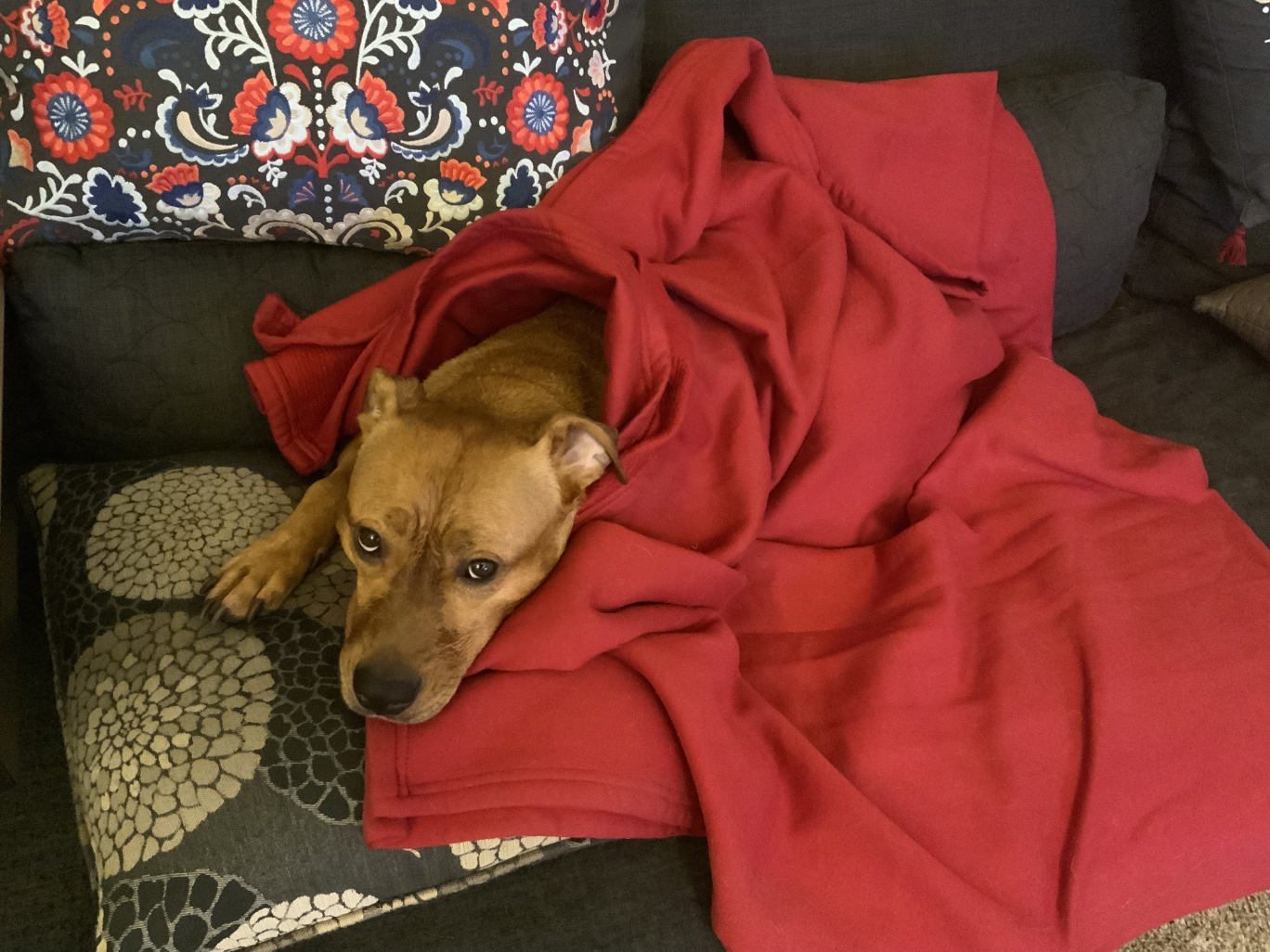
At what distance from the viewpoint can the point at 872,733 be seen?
1.48m

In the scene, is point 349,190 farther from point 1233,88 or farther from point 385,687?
point 1233,88

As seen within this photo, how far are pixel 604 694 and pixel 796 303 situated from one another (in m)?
0.98

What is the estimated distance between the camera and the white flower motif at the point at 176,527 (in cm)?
160

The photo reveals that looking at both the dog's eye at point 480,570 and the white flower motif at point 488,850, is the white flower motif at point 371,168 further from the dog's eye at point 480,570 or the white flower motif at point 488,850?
the white flower motif at point 488,850

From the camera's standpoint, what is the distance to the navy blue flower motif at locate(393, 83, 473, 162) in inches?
70.2

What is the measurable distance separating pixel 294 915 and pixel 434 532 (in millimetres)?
612

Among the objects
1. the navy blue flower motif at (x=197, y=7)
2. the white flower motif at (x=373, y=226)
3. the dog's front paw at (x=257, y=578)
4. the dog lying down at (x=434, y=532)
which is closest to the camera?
the dog lying down at (x=434, y=532)

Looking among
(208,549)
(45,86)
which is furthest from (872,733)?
(45,86)

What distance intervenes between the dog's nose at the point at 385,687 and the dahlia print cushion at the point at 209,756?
10 cm

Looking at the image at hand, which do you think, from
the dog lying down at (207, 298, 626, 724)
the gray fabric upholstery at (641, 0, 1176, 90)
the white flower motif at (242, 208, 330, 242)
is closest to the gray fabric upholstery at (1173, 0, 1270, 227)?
the gray fabric upholstery at (641, 0, 1176, 90)

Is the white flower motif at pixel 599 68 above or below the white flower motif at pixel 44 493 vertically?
above

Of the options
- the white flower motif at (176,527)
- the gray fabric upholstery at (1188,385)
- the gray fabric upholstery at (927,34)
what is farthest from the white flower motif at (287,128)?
the gray fabric upholstery at (1188,385)

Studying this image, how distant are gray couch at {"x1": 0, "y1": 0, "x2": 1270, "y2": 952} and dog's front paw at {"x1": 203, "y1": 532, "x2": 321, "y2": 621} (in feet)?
1.55

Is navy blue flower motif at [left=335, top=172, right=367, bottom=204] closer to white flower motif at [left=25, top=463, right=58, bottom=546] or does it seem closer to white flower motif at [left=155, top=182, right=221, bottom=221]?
white flower motif at [left=155, top=182, right=221, bottom=221]
